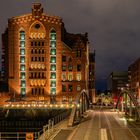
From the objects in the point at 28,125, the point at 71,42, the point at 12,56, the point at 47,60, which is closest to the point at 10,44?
the point at 12,56

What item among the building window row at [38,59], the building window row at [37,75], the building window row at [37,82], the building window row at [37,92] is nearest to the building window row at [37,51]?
the building window row at [38,59]

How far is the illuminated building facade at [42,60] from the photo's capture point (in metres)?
163

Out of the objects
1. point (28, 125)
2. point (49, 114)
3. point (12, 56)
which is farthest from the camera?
point (12, 56)

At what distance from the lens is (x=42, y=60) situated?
164 m

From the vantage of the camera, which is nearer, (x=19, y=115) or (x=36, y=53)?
(x=19, y=115)

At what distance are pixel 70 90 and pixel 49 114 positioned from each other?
99.7 feet

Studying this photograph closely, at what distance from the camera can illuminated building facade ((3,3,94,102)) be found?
163m

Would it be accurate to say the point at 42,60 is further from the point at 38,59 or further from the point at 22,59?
the point at 22,59

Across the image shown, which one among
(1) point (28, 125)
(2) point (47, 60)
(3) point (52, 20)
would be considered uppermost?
(3) point (52, 20)

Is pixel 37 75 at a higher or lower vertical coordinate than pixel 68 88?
higher

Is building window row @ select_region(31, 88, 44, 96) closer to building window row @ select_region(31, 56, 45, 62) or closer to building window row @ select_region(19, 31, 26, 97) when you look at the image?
building window row @ select_region(19, 31, 26, 97)

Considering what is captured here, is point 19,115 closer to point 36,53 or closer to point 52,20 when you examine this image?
point 36,53

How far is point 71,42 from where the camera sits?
7096 inches

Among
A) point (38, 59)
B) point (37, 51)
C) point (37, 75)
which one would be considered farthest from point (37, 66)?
point (37, 51)
